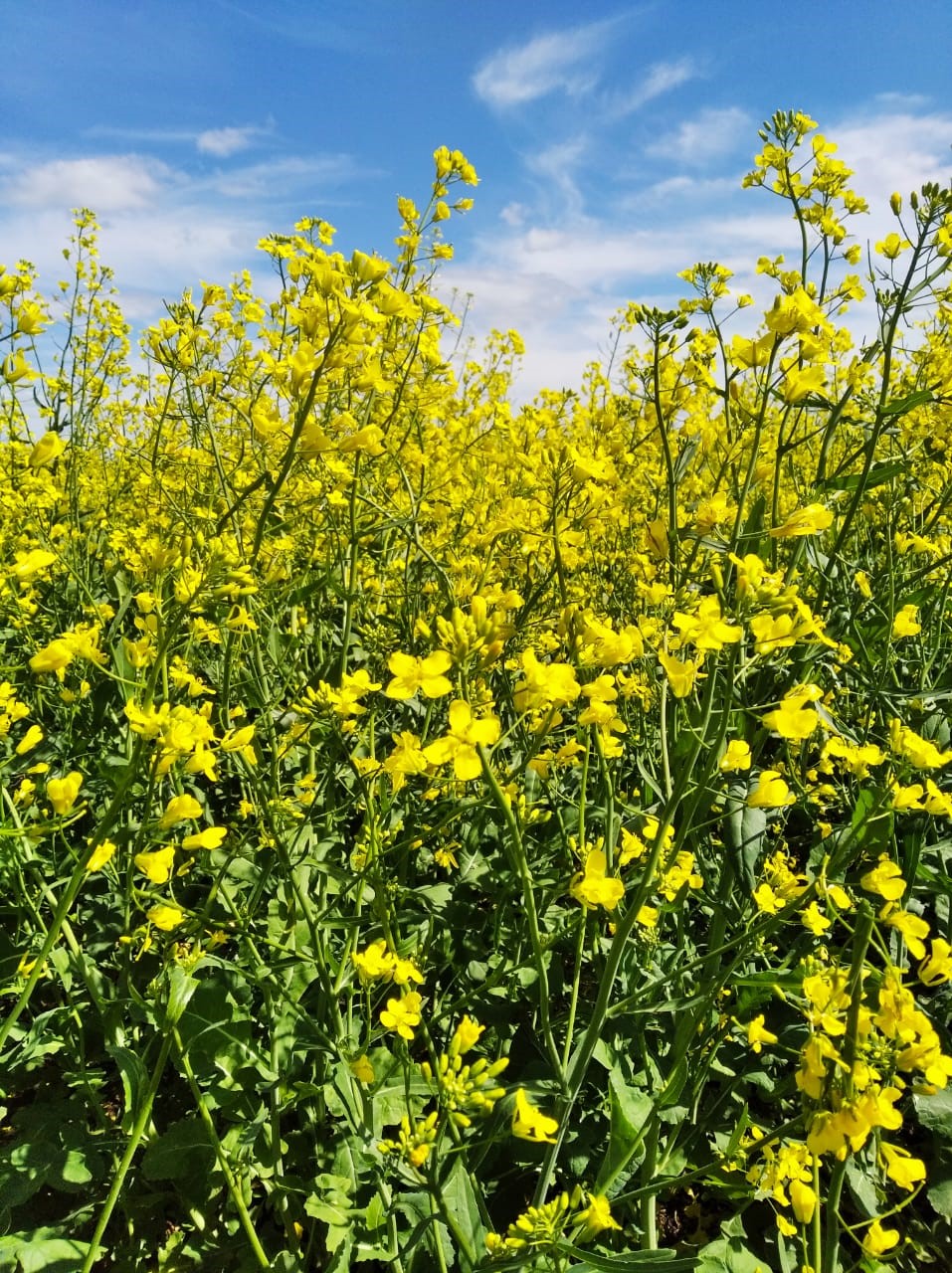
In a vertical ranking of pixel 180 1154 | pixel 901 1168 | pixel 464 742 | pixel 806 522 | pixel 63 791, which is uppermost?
pixel 806 522

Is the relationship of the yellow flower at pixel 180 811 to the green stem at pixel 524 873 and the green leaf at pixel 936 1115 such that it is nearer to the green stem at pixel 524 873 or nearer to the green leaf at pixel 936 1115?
the green stem at pixel 524 873

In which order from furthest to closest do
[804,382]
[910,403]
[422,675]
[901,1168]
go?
[910,403] < [804,382] < [422,675] < [901,1168]

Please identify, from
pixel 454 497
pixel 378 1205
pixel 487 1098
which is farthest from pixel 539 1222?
pixel 454 497

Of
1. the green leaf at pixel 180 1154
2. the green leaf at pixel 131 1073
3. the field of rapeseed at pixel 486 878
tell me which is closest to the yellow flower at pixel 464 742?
the field of rapeseed at pixel 486 878

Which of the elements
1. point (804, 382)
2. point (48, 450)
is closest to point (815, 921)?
point (804, 382)

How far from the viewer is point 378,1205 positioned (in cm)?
142

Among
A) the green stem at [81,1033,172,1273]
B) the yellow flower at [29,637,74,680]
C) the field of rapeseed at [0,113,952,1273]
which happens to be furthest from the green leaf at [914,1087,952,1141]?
the yellow flower at [29,637,74,680]

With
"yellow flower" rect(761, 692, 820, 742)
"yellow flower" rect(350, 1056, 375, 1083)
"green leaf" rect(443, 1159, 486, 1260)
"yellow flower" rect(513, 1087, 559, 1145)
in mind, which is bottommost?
"green leaf" rect(443, 1159, 486, 1260)

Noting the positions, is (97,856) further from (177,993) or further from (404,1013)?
(404,1013)

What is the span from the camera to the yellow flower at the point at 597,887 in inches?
47.0

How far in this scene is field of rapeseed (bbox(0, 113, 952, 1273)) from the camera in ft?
3.89

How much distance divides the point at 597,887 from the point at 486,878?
99 centimetres

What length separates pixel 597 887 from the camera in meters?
1.20

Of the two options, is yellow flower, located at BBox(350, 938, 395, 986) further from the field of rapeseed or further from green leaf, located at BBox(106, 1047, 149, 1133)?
green leaf, located at BBox(106, 1047, 149, 1133)
